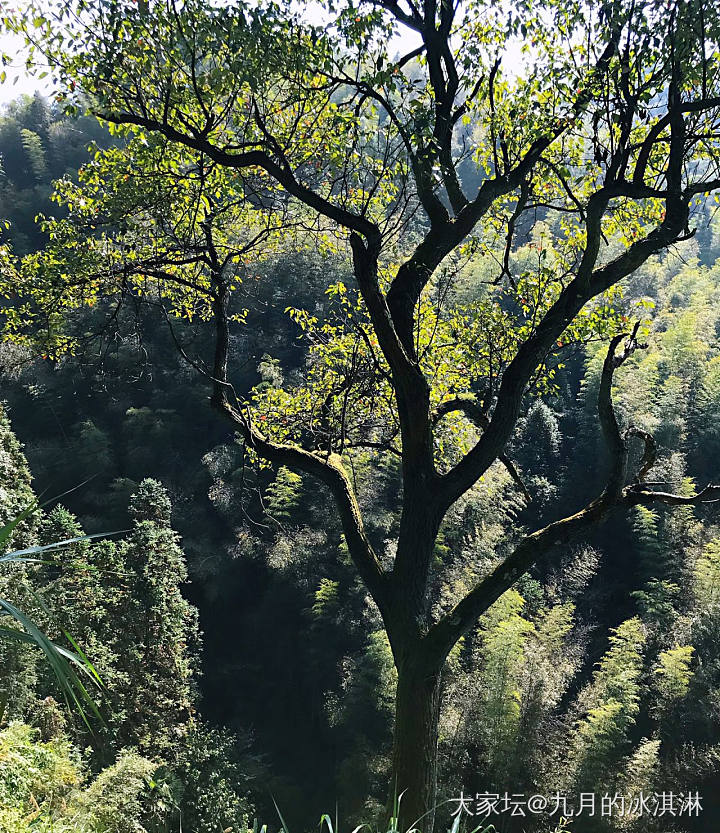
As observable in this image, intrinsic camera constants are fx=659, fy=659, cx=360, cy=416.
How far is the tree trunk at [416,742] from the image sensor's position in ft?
9.04

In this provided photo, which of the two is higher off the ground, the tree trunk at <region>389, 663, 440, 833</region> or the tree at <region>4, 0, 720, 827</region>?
the tree at <region>4, 0, 720, 827</region>

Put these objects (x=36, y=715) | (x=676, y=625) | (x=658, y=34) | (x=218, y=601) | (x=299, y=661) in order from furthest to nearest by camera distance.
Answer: (x=218, y=601), (x=299, y=661), (x=676, y=625), (x=36, y=715), (x=658, y=34)

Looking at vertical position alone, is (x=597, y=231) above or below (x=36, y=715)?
above

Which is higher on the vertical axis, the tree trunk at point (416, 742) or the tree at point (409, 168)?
the tree at point (409, 168)

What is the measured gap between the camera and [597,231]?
3059mm

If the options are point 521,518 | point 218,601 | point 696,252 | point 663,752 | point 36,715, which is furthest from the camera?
point 696,252

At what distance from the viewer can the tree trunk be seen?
276 cm

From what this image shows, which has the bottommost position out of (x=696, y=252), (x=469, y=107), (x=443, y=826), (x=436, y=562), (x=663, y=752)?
(x=443, y=826)

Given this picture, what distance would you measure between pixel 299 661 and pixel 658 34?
14.5m

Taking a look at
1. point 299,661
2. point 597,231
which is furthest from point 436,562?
point 597,231

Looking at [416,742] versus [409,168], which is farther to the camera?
[409,168]

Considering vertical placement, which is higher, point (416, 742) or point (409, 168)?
point (409, 168)

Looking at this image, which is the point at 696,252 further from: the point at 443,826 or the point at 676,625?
the point at 443,826

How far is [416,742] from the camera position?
2787 millimetres
